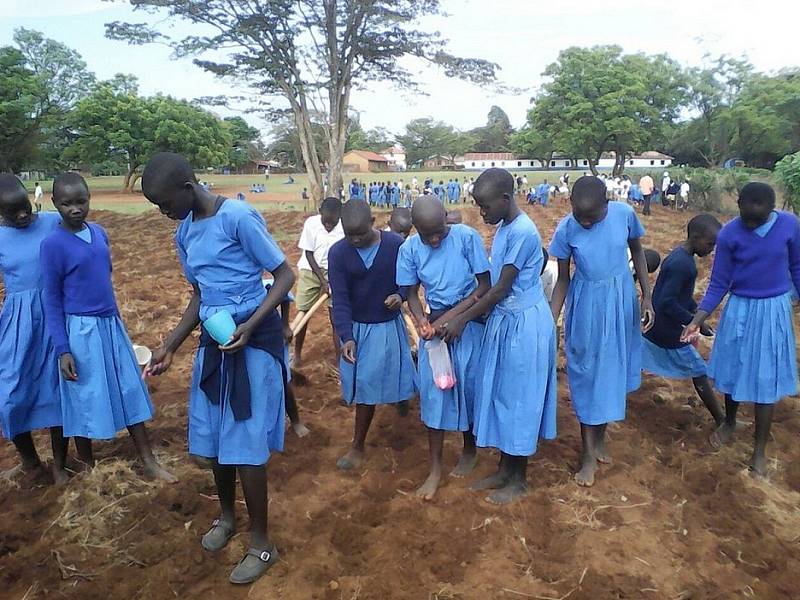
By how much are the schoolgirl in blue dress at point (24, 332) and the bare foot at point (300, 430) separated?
1.36 meters

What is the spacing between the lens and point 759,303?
10.9 ft

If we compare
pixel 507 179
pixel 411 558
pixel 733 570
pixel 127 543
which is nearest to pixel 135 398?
pixel 127 543

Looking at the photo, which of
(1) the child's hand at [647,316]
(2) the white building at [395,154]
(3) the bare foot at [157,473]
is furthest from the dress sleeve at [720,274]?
(2) the white building at [395,154]

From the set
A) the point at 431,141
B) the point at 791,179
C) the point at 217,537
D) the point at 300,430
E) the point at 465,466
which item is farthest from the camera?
the point at 431,141

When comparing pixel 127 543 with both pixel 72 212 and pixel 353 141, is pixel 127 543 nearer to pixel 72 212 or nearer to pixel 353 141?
pixel 72 212

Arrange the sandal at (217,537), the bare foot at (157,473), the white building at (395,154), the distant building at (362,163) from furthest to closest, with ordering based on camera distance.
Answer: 1. the white building at (395,154)
2. the distant building at (362,163)
3. the bare foot at (157,473)
4. the sandal at (217,537)

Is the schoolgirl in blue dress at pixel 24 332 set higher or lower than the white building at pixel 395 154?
lower

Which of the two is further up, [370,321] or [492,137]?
[492,137]

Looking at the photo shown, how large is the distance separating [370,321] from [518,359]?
89cm

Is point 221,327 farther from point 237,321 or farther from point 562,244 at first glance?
point 562,244

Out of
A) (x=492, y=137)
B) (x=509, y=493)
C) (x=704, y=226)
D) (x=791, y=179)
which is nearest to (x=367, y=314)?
(x=509, y=493)

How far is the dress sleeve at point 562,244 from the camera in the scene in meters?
3.22

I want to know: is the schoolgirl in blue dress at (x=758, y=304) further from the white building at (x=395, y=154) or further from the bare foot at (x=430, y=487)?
the white building at (x=395, y=154)

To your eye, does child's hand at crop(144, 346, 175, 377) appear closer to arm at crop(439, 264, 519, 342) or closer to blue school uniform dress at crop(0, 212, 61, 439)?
blue school uniform dress at crop(0, 212, 61, 439)
